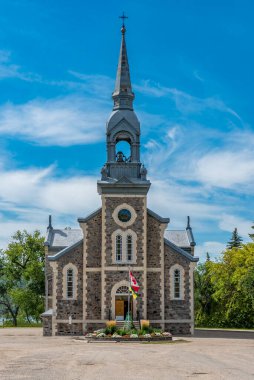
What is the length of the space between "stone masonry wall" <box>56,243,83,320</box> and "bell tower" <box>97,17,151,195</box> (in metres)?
5.10

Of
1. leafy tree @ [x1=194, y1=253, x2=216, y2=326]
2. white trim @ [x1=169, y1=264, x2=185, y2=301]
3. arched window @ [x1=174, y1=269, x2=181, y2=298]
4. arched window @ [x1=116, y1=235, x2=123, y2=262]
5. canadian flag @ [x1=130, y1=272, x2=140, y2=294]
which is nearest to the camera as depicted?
canadian flag @ [x1=130, y1=272, x2=140, y2=294]

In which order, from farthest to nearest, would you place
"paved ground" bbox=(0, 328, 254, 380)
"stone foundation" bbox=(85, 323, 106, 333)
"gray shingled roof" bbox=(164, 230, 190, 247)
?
"gray shingled roof" bbox=(164, 230, 190, 247) < "stone foundation" bbox=(85, 323, 106, 333) < "paved ground" bbox=(0, 328, 254, 380)

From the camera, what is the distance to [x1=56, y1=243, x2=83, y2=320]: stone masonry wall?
48.2m

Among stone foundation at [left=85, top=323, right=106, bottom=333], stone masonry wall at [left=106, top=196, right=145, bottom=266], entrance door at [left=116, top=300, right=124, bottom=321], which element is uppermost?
stone masonry wall at [left=106, top=196, right=145, bottom=266]

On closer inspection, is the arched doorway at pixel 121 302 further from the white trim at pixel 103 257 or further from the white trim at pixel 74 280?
the white trim at pixel 74 280

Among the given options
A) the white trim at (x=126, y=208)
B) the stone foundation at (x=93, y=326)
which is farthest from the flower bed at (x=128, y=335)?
the white trim at (x=126, y=208)

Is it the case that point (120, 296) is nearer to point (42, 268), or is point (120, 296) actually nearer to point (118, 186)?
point (118, 186)

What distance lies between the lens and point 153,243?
162 feet

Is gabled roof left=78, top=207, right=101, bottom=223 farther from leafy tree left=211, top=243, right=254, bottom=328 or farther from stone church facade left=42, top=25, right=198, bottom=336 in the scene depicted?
leafy tree left=211, top=243, right=254, bottom=328

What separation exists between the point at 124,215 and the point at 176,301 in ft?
23.7

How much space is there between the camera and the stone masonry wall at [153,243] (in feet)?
161

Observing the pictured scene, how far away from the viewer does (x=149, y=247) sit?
49.2m

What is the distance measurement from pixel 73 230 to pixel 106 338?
24.7 meters

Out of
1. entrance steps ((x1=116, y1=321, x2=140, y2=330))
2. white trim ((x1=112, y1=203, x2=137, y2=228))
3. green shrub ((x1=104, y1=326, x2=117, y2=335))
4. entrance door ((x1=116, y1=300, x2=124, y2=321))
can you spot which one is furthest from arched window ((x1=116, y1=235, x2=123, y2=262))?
green shrub ((x1=104, y1=326, x2=117, y2=335))
